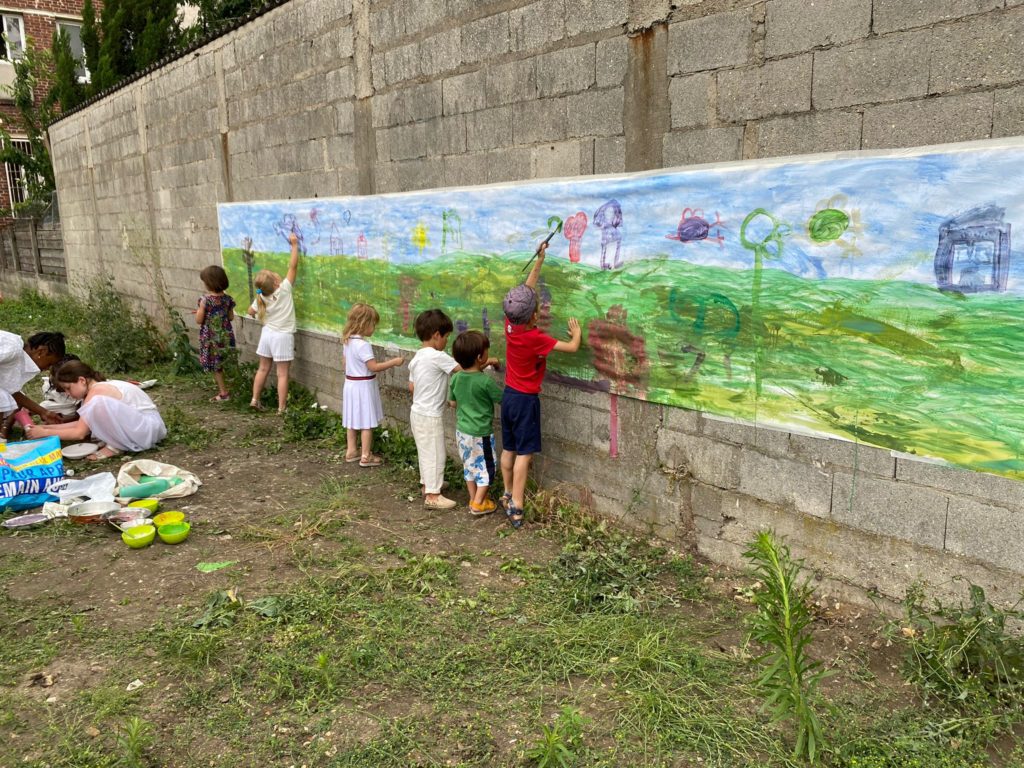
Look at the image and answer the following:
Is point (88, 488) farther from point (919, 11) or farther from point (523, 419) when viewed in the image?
point (919, 11)

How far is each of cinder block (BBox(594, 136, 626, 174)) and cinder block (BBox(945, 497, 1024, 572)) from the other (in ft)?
7.81

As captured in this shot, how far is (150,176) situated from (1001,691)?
1073 centimetres

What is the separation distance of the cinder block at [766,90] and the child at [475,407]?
2.03 m

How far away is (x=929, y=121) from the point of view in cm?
308

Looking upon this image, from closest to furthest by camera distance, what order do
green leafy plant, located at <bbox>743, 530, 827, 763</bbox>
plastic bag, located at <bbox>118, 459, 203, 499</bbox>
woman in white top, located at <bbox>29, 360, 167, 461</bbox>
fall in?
1. green leafy plant, located at <bbox>743, 530, 827, 763</bbox>
2. plastic bag, located at <bbox>118, 459, 203, 499</bbox>
3. woman in white top, located at <bbox>29, 360, 167, 461</bbox>

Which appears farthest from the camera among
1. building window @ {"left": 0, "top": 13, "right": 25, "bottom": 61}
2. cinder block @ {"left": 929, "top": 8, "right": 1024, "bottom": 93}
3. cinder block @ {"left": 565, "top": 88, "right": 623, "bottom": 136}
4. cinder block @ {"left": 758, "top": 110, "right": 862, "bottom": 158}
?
building window @ {"left": 0, "top": 13, "right": 25, "bottom": 61}

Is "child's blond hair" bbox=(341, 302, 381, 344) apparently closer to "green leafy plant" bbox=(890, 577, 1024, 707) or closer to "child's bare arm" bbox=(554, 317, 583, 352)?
"child's bare arm" bbox=(554, 317, 583, 352)

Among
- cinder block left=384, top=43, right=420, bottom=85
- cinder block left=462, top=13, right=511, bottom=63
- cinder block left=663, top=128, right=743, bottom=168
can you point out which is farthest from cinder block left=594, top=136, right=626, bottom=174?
cinder block left=384, top=43, right=420, bottom=85

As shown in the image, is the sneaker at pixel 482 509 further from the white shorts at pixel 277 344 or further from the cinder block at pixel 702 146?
the white shorts at pixel 277 344

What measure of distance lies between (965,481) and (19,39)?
25.2m

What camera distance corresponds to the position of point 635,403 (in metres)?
4.32

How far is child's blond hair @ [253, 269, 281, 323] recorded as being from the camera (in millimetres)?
7113

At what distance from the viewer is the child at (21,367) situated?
644cm

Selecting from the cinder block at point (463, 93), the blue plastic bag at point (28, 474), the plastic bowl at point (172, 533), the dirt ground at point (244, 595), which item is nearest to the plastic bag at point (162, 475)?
the dirt ground at point (244, 595)
